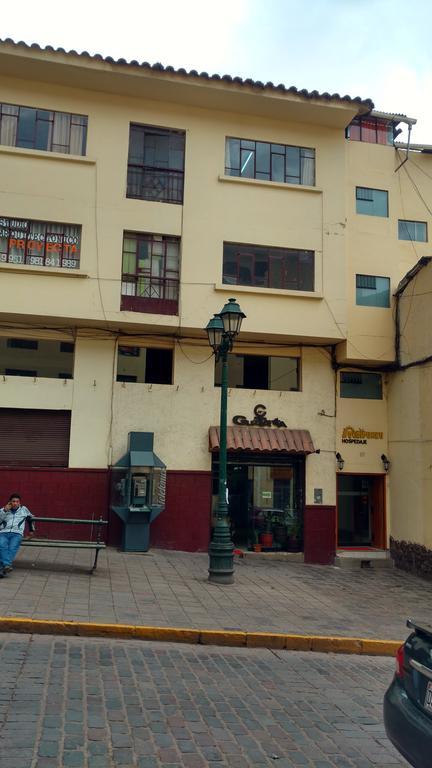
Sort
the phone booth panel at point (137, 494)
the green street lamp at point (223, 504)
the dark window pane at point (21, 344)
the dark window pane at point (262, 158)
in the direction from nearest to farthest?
the green street lamp at point (223, 504), the phone booth panel at point (137, 494), the dark window pane at point (21, 344), the dark window pane at point (262, 158)

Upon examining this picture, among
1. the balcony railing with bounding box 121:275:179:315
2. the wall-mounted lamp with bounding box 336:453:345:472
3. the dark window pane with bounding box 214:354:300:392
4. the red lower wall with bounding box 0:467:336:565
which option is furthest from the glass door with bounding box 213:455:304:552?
the balcony railing with bounding box 121:275:179:315

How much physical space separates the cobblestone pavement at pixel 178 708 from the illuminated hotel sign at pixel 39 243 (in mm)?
9151

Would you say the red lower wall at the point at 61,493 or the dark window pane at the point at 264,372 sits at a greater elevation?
the dark window pane at the point at 264,372

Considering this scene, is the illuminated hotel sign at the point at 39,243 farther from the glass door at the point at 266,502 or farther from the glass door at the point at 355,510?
the glass door at the point at 355,510

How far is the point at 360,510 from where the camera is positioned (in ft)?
53.4

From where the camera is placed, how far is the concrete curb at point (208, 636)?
23.6 feet

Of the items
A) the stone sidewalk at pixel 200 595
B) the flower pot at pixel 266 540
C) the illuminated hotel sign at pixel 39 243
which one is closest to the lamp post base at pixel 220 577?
the stone sidewalk at pixel 200 595

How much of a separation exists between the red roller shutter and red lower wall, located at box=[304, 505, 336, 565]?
20.8ft

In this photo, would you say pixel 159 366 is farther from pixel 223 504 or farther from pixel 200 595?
pixel 200 595

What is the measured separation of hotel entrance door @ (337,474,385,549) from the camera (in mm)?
16047

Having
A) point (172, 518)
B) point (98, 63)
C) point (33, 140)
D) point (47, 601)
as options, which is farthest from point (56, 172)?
point (47, 601)

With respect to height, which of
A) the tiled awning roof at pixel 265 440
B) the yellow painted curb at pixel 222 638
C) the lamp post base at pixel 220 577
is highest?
the tiled awning roof at pixel 265 440

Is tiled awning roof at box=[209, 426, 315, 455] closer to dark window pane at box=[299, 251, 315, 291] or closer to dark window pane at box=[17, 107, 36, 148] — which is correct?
dark window pane at box=[299, 251, 315, 291]

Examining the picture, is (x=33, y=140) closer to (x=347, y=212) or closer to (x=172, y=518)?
(x=347, y=212)
